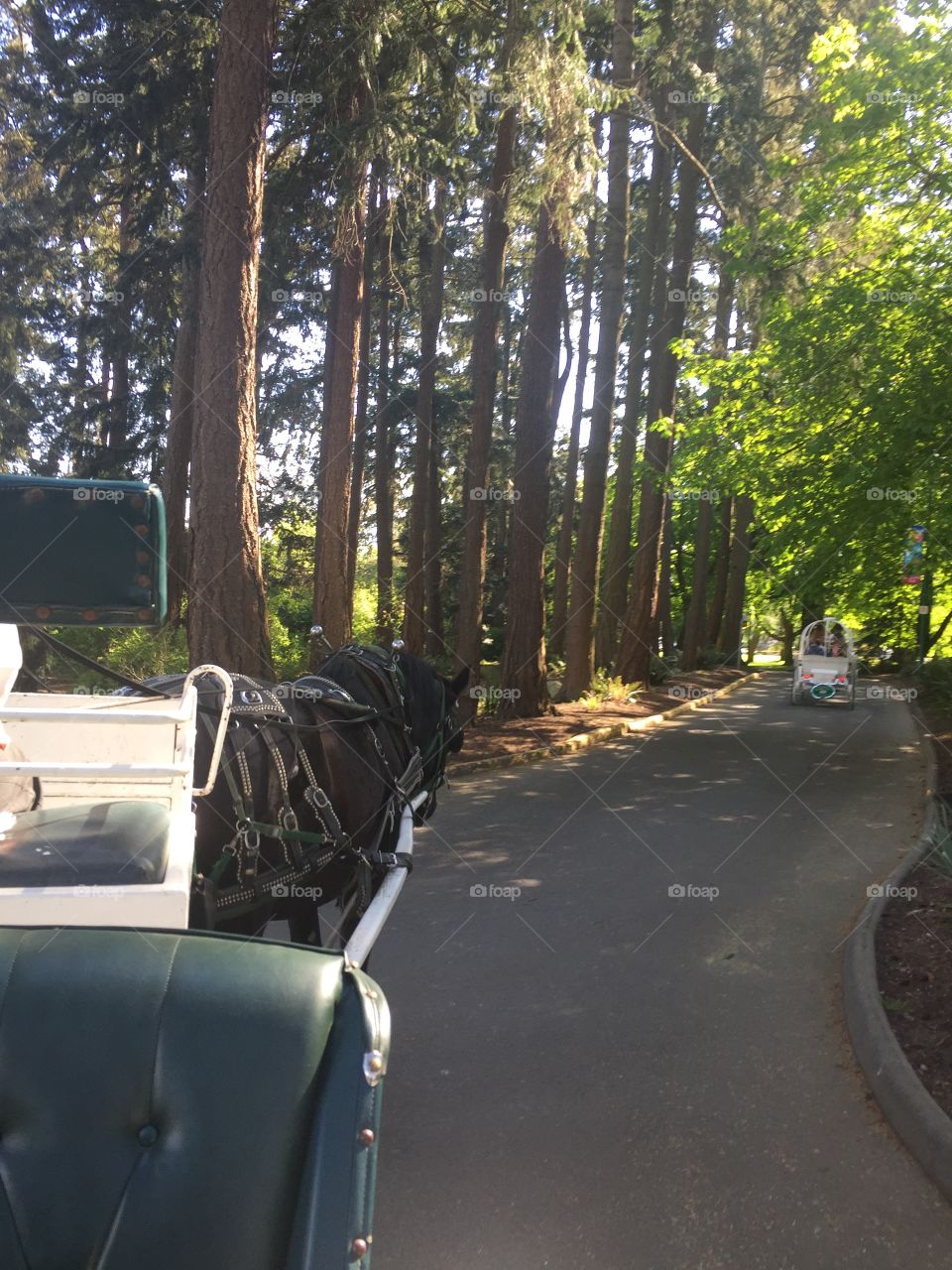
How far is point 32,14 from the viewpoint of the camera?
16984mm

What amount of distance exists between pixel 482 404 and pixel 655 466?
6591 millimetres

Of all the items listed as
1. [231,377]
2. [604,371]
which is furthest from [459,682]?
[604,371]

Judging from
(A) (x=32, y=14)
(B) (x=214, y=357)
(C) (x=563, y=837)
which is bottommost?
(C) (x=563, y=837)

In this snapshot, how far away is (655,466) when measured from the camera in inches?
960

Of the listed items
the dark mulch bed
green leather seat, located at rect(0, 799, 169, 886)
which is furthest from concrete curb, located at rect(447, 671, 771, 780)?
green leather seat, located at rect(0, 799, 169, 886)

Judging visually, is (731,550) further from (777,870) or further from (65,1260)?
(65,1260)

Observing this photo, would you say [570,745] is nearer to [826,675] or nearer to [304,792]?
[304,792]

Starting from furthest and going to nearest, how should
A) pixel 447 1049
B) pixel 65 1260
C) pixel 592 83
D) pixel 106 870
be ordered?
pixel 592 83 → pixel 447 1049 → pixel 106 870 → pixel 65 1260

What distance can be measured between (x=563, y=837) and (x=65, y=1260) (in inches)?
328

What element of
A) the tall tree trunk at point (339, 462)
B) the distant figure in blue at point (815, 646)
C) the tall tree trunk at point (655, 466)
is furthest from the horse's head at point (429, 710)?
the distant figure in blue at point (815, 646)

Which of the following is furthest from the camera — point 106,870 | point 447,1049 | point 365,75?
point 365,75

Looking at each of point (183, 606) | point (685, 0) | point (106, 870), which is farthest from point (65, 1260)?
point (685, 0)

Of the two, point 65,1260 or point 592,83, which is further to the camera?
point 592,83

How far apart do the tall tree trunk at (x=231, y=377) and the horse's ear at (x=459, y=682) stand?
161 inches
